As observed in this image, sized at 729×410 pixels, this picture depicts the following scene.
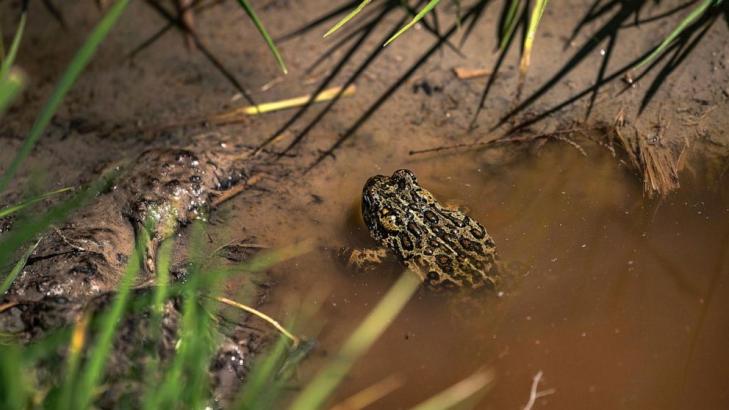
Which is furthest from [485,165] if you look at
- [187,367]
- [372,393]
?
[187,367]

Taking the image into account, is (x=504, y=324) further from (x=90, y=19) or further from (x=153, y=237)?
(x=90, y=19)

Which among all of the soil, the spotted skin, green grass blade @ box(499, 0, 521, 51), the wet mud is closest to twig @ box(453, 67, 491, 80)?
the soil

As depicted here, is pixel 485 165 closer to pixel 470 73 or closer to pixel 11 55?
pixel 470 73

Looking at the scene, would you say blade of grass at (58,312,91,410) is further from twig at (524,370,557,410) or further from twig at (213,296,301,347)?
twig at (524,370,557,410)

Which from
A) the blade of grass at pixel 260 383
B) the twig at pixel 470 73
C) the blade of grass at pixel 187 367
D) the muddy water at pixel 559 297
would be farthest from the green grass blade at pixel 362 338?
the twig at pixel 470 73

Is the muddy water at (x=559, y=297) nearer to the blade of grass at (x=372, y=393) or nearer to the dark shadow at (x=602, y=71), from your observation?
the blade of grass at (x=372, y=393)

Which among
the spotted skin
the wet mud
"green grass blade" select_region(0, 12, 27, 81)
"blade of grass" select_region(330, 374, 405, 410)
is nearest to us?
the wet mud
